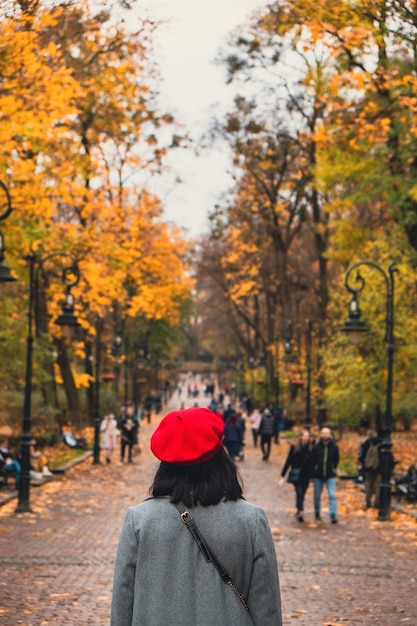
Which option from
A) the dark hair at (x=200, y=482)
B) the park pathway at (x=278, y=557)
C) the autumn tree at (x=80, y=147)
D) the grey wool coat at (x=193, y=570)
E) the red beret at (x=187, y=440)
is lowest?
the park pathway at (x=278, y=557)

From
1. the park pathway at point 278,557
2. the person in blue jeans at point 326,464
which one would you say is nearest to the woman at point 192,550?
the park pathway at point 278,557

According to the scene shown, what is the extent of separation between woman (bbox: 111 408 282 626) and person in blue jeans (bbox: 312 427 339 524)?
48.5 feet

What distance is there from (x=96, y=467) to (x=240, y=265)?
2822 centimetres

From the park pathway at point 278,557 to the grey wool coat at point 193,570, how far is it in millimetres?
3078

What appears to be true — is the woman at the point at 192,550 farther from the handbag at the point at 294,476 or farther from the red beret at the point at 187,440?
the handbag at the point at 294,476

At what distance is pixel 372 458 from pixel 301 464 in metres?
2.46

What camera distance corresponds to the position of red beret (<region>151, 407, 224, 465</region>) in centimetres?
378

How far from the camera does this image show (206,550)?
3748 millimetres

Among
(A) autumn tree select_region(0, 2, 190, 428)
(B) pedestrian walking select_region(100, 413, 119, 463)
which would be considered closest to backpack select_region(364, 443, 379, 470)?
(A) autumn tree select_region(0, 2, 190, 428)

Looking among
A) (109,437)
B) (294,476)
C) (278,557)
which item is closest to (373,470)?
(294,476)

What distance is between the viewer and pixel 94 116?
122 ft

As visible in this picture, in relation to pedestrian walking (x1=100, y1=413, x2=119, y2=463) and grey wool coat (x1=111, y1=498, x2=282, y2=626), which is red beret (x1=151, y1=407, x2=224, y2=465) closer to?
grey wool coat (x1=111, y1=498, x2=282, y2=626)

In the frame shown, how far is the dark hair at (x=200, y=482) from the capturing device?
380cm

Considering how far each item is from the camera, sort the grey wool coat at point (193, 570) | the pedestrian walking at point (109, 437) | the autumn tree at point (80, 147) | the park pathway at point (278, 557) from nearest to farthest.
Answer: the grey wool coat at point (193, 570)
the park pathway at point (278, 557)
the autumn tree at point (80, 147)
the pedestrian walking at point (109, 437)
